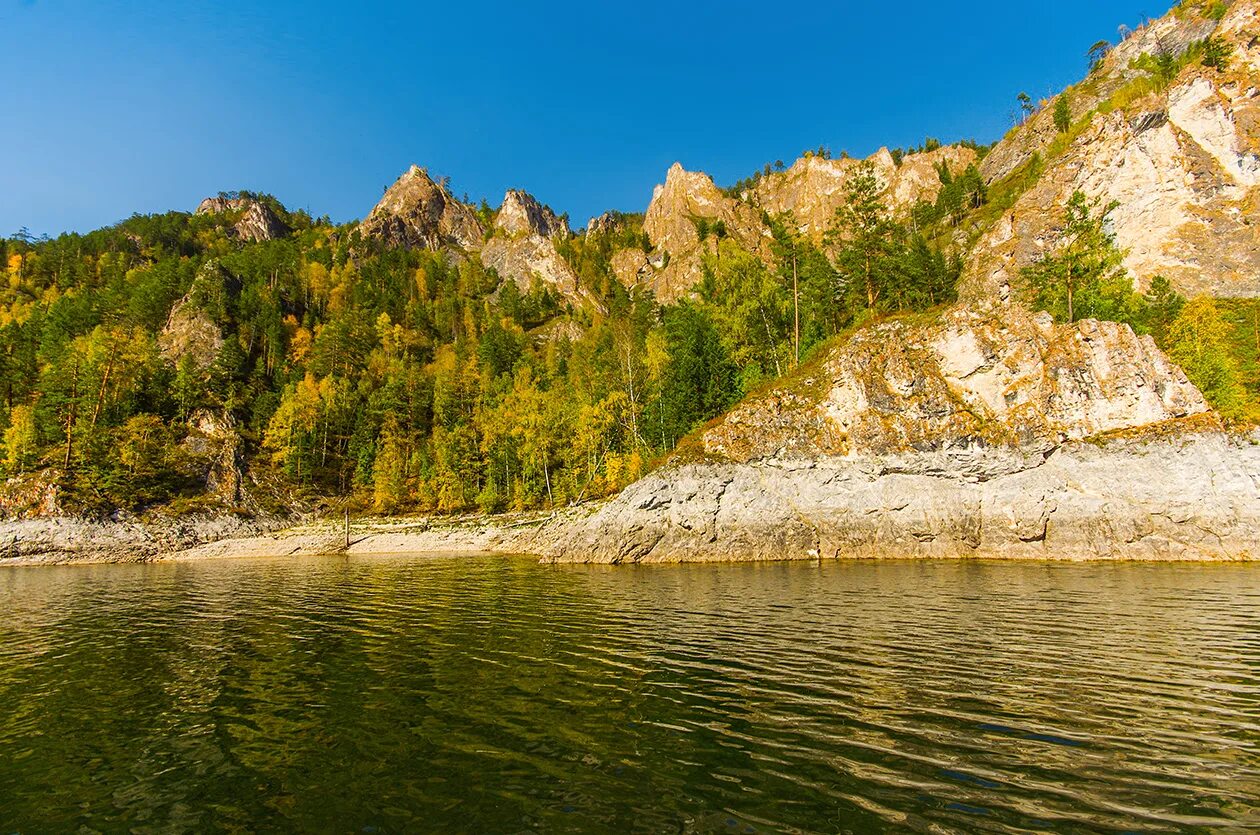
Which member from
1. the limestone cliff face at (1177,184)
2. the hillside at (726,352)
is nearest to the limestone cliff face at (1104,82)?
the hillside at (726,352)

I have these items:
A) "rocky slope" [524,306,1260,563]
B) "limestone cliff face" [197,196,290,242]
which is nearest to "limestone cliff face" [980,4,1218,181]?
"rocky slope" [524,306,1260,563]

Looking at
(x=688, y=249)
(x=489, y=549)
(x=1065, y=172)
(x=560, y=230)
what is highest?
(x=560, y=230)

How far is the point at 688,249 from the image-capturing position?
15538 cm

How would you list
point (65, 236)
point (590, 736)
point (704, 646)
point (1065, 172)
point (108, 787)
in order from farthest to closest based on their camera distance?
point (65, 236), point (1065, 172), point (704, 646), point (590, 736), point (108, 787)

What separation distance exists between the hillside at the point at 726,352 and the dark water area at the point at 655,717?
2066cm

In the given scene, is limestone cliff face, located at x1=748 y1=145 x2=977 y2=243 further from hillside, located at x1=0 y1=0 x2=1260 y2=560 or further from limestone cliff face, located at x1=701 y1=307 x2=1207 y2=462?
limestone cliff face, located at x1=701 y1=307 x2=1207 y2=462

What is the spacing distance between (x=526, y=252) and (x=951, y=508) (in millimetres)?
152031

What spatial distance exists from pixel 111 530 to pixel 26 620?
4771 centimetres

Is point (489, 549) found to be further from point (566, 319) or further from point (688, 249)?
point (688, 249)

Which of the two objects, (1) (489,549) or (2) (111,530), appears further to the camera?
(2) (111,530)

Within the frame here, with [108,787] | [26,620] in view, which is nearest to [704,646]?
[108,787]

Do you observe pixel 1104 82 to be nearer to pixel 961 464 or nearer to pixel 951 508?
pixel 961 464

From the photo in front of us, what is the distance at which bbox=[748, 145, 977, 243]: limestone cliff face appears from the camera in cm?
16462

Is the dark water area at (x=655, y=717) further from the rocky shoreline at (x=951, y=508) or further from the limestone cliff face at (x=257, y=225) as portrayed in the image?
the limestone cliff face at (x=257, y=225)
